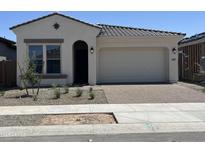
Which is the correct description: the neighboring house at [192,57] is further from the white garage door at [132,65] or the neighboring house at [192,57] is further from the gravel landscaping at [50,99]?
the gravel landscaping at [50,99]

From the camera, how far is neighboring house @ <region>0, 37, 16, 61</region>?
31112 millimetres

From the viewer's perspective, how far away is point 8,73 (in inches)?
1054

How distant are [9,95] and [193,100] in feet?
29.3

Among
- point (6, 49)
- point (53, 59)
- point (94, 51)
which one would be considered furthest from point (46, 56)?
point (6, 49)

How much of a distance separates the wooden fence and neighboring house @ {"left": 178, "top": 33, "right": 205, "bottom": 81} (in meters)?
12.6

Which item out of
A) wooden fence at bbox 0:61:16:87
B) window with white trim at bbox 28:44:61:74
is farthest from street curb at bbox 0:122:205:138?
wooden fence at bbox 0:61:16:87

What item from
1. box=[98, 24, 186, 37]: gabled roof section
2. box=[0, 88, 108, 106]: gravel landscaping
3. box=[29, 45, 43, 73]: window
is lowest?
box=[0, 88, 108, 106]: gravel landscaping

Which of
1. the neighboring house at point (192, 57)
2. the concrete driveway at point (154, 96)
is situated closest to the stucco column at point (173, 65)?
the neighboring house at point (192, 57)

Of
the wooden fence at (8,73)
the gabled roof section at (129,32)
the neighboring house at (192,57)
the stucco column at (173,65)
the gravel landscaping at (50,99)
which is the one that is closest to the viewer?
the gravel landscaping at (50,99)

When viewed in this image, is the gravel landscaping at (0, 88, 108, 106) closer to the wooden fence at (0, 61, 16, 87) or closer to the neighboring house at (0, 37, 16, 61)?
the wooden fence at (0, 61, 16, 87)

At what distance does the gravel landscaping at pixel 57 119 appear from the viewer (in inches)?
492

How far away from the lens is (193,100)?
57.9 feet
